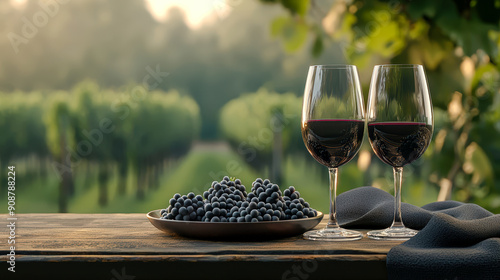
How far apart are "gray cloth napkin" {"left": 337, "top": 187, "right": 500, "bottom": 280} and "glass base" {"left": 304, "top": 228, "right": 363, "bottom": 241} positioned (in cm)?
7

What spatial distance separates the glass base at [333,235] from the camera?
66 cm

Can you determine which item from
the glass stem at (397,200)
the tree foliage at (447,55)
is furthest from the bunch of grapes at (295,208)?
the tree foliage at (447,55)

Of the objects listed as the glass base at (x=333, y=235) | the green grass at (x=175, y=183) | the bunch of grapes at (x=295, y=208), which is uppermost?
the bunch of grapes at (x=295, y=208)

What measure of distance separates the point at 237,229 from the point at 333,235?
125 millimetres

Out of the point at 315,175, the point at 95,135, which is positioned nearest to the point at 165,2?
the point at 95,135

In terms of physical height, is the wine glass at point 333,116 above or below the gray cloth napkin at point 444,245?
above

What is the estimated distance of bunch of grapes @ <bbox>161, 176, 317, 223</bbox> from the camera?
2.14ft

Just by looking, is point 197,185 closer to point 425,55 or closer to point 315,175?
point 315,175

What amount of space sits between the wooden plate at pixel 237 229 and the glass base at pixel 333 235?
0.02 m

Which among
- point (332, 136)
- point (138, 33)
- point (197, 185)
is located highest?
point (138, 33)

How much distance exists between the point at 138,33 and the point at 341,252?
1782mm

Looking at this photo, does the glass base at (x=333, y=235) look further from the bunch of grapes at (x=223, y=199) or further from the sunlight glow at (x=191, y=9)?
the sunlight glow at (x=191, y=9)

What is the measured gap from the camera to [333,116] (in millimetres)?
685

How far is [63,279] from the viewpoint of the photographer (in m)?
0.57
